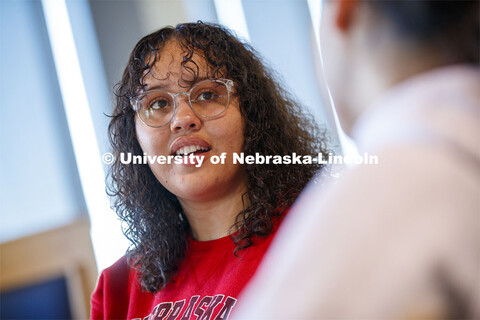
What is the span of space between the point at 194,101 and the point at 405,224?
3.02 feet

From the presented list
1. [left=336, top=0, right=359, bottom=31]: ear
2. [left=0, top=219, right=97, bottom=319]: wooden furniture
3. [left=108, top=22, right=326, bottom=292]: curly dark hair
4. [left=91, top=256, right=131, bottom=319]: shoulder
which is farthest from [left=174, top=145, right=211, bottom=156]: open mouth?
[left=0, top=219, right=97, bottom=319]: wooden furniture

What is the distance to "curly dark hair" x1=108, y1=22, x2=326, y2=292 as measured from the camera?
3.94 feet

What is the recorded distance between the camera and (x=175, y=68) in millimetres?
1212

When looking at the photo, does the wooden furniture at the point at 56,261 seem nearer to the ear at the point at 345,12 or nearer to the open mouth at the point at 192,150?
Result: the open mouth at the point at 192,150

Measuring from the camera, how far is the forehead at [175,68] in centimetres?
120

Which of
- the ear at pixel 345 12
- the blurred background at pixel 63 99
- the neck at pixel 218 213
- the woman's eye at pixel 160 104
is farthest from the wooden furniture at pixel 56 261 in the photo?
the ear at pixel 345 12

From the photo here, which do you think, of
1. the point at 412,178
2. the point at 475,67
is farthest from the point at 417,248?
the point at 475,67

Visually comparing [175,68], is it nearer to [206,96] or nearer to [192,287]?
[206,96]

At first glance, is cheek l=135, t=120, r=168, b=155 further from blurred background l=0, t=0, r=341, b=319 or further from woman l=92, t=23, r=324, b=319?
blurred background l=0, t=0, r=341, b=319

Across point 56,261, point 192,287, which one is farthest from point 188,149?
point 56,261

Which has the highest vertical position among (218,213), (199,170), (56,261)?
(199,170)

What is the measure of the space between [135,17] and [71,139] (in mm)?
814

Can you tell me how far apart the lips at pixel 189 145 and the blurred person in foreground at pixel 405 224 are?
2.54 feet

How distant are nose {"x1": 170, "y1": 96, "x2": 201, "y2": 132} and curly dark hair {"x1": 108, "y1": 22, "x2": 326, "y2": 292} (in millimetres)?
87
